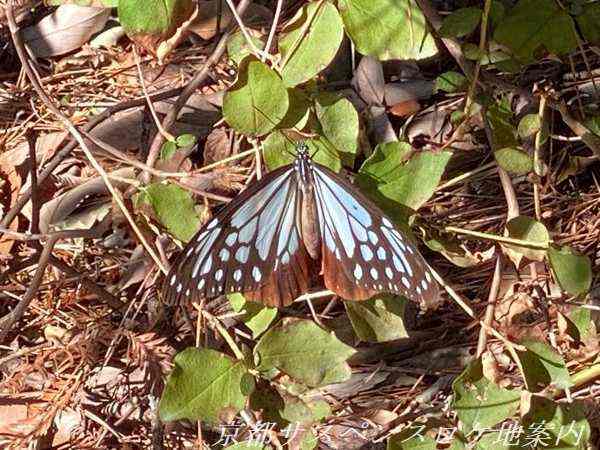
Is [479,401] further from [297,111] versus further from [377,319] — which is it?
[297,111]

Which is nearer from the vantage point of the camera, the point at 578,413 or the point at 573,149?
the point at 578,413

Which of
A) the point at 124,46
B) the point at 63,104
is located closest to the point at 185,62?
the point at 124,46

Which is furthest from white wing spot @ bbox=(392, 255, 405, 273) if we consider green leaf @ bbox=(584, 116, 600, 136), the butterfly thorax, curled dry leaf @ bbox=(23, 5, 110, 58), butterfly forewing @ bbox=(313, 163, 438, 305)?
curled dry leaf @ bbox=(23, 5, 110, 58)

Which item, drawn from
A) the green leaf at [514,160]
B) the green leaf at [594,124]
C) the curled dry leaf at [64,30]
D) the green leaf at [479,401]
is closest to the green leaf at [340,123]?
the green leaf at [514,160]

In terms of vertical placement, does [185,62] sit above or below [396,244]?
above

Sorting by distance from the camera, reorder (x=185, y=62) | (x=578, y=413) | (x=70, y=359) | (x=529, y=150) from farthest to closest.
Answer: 1. (x=185, y=62)
2. (x=70, y=359)
3. (x=529, y=150)
4. (x=578, y=413)

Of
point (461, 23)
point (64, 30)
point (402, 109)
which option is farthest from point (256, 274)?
point (64, 30)

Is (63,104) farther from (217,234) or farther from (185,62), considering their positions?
(217,234)
